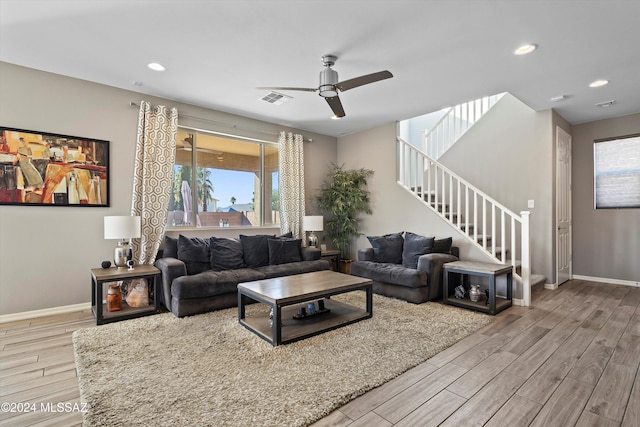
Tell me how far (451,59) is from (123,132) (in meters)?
4.17

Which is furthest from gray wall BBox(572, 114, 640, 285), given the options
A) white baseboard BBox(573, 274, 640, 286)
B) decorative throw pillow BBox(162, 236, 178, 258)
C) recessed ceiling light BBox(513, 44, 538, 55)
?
decorative throw pillow BBox(162, 236, 178, 258)

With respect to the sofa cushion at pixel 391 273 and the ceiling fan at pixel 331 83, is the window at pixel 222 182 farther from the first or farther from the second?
the ceiling fan at pixel 331 83

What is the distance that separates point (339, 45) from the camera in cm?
304

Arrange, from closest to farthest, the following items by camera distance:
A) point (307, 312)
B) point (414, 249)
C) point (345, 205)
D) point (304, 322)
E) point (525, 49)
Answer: point (525, 49), point (304, 322), point (307, 312), point (414, 249), point (345, 205)

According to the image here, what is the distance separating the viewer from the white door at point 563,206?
504 cm

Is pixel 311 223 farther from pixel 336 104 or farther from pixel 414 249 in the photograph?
pixel 336 104

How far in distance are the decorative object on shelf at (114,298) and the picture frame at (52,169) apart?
1117mm

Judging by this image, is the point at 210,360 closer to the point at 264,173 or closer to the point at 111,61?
the point at 111,61

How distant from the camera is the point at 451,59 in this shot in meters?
3.33

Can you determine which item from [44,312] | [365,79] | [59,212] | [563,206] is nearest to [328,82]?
[365,79]

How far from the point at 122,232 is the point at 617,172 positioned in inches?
294

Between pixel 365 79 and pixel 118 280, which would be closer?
pixel 365 79

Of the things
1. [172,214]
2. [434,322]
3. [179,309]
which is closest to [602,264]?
[434,322]

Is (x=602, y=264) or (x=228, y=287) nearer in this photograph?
(x=228, y=287)
